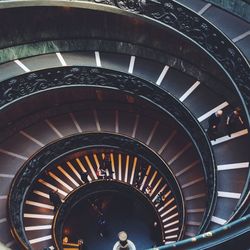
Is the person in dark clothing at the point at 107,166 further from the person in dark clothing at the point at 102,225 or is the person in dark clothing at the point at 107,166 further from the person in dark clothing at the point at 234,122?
the person in dark clothing at the point at 234,122

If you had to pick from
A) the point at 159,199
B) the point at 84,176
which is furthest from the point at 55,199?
the point at 159,199

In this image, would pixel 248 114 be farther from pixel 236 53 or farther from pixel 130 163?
pixel 130 163

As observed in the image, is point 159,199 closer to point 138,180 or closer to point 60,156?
point 138,180

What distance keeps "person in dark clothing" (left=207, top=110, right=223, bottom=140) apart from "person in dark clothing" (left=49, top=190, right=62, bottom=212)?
5.89 metres

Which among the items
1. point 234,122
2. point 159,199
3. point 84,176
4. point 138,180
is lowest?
point 159,199

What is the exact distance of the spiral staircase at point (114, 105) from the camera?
1264cm

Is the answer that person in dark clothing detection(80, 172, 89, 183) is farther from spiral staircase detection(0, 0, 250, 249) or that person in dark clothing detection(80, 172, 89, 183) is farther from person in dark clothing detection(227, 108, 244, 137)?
person in dark clothing detection(227, 108, 244, 137)

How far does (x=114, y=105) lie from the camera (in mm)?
16234

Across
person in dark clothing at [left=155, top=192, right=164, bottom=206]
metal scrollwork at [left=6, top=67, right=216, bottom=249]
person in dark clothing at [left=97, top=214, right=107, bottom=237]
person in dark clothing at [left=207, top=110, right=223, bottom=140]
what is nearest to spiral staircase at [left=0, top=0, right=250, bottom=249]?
metal scrollwork at [left=6, top=67, right=216, bottom=249]

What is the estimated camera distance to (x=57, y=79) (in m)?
14.3

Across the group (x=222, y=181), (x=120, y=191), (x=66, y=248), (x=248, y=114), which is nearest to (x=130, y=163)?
(x=120, y=191)

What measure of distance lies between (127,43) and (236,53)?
523cm

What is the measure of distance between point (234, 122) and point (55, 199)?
22.5 feet

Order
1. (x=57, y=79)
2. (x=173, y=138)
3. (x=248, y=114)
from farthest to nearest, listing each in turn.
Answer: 1. (x=173, y=138)
2. (x=57, y=79)
3. (x=248, y=114)
